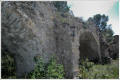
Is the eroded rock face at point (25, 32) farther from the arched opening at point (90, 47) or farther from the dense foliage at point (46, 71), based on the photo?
the arched opening at point (90, 47)

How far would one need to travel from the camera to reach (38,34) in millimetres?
4922

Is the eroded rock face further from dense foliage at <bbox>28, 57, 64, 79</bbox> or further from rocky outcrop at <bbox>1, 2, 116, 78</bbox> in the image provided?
dense foliage at <bbox>28, 57, 64, 79</bbox>

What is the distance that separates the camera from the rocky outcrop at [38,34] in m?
4.57

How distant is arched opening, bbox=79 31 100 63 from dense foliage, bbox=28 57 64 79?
10.5 ft

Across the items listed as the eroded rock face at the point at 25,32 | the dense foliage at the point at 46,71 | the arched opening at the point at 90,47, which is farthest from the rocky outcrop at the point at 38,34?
the arched opening at the point at 90,47

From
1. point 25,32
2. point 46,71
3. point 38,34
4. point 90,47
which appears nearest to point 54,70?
point 46,71

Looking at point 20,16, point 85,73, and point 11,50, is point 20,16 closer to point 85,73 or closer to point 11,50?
point 11,50

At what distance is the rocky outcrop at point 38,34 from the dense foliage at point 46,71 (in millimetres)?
119

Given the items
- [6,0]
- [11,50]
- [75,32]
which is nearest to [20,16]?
[6,0]

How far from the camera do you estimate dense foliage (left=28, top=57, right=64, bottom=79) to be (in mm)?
4730

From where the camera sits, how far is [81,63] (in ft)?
21.1

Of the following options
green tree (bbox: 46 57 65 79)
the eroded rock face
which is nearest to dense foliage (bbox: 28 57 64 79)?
green tree (bbox: 46 57 65 79)

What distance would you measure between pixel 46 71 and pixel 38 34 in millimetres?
826

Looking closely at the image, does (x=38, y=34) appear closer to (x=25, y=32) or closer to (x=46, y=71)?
(x=25, y=32)
